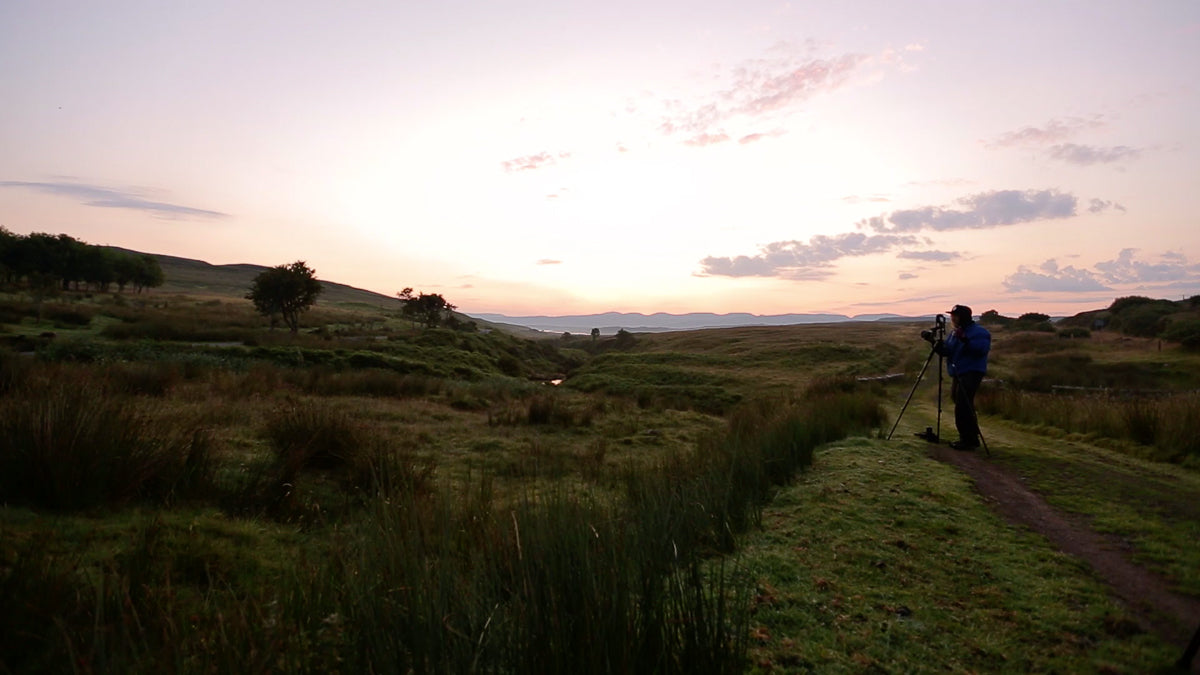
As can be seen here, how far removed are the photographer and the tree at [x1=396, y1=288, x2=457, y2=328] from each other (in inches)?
2708

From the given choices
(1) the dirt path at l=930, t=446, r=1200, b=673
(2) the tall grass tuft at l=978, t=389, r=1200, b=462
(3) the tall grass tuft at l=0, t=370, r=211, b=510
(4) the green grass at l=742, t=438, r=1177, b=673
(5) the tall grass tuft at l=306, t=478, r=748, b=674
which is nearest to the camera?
(5) the tall grass tuft at l=306, t=478, r=748, b=674

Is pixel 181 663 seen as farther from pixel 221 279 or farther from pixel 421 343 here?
pixel 221 279

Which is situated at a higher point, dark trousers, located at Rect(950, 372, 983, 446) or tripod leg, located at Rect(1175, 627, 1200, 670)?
dark trousers, located at Rect(950, 372, 983, 446)

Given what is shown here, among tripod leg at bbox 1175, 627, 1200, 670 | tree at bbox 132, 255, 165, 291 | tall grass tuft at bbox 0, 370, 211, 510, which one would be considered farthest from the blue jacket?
tree at bbox 132, 255, 165, 291

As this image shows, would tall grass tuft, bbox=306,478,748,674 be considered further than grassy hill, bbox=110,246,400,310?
No

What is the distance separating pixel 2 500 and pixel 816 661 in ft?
19.9

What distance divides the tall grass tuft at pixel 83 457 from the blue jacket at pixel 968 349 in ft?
34.3

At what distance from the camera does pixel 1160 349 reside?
30.8m

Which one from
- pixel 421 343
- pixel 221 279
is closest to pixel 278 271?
pixel 421 343

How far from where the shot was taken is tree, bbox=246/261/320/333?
49.2m

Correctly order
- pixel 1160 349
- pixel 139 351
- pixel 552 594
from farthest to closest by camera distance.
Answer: pixel 1160 349, pixel 139 351, pixel 552 594

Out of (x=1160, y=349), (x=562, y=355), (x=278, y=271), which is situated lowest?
(x=562, y=355)

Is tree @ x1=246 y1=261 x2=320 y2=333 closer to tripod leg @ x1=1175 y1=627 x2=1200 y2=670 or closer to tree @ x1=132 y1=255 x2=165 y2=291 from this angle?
tree @ x1=132 y1=255 x2=165 y2=291

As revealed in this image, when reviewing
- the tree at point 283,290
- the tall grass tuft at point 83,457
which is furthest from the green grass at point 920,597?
the tree at point 283,290
